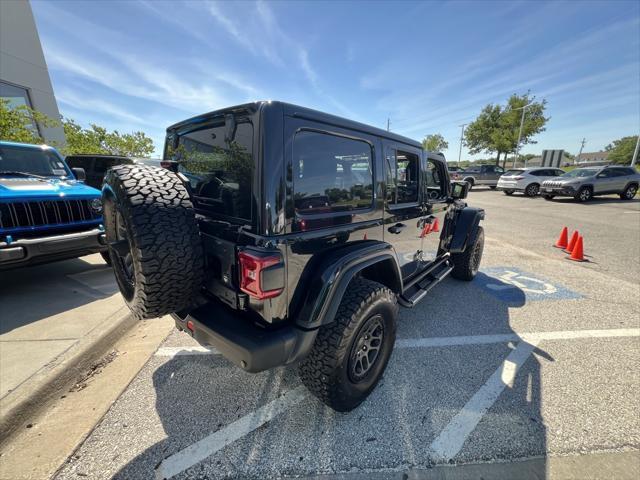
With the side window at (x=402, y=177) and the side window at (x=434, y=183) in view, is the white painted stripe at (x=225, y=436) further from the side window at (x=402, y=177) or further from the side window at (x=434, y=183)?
the side window at (x=434, y=183)

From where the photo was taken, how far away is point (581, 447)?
176cm

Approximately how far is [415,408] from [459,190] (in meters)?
2.87

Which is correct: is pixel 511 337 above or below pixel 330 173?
below

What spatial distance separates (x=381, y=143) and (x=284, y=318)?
1.63 meters

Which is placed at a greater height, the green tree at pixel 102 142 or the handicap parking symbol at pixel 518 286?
the green tree at pixel 102 142

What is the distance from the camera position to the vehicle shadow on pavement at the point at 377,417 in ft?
5.56

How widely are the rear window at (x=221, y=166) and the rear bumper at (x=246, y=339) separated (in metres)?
0.66

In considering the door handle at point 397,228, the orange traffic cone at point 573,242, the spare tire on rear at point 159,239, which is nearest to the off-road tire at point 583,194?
the orange traffic cone at point 573,242

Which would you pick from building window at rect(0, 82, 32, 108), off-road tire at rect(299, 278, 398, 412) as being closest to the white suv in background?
off-road tire at rect(299, 278, 398, 412)

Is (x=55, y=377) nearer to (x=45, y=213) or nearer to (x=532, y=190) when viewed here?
(x=45, y=213)

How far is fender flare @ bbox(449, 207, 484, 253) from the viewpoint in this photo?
3.91 metres

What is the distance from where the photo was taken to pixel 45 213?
3.63 m

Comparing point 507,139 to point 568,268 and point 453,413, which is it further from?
point 453,413

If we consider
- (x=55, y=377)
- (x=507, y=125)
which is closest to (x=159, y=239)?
(x=55, y=377)
